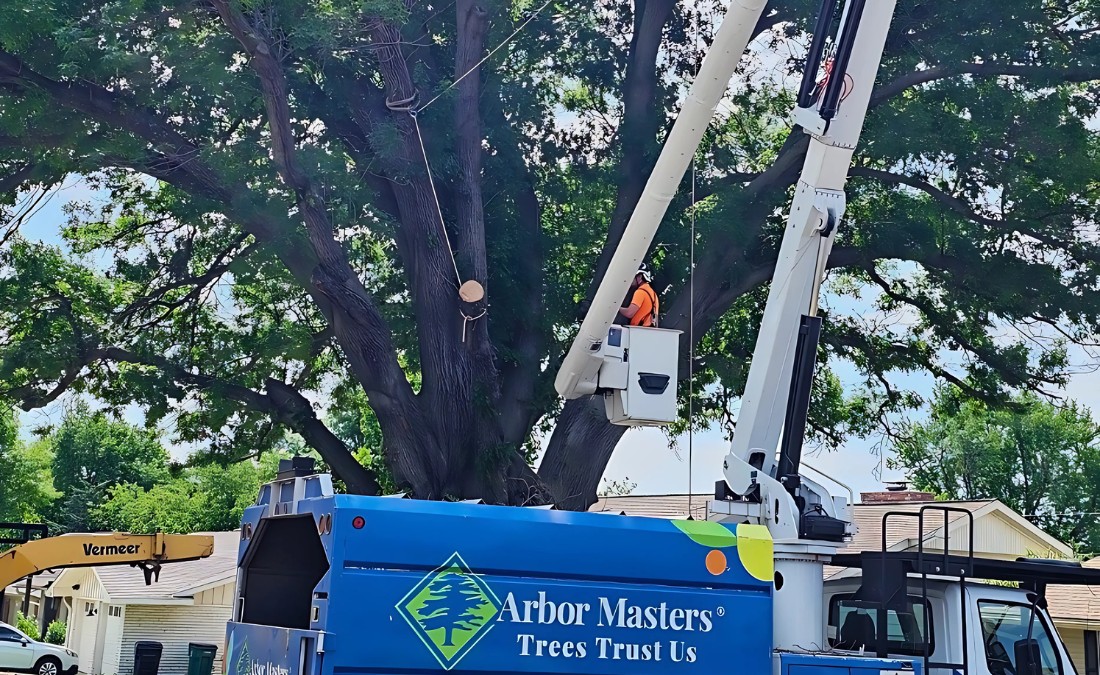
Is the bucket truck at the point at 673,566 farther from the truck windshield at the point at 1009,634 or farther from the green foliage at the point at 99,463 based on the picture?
the green foliage at the point at 99,463

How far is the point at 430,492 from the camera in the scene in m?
14.4

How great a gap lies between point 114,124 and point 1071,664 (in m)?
11.5

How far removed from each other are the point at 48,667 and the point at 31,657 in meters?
0.48

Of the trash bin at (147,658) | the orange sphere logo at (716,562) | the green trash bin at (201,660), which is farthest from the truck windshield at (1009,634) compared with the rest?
the trash bin at (147,658)

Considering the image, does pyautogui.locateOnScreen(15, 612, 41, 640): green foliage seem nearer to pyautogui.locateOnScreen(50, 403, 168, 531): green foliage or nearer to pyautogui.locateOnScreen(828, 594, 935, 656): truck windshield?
pyautogui.locateOnScreen(50, 403, 168, 531): green foliage

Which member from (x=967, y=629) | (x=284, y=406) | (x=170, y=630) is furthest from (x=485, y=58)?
(x=170, y=630)

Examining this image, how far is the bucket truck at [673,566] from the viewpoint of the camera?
6.37 metres

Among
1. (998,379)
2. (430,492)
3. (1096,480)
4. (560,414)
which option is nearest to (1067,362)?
(998,379)

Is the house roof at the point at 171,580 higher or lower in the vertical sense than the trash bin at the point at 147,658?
higher

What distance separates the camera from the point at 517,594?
6566mm

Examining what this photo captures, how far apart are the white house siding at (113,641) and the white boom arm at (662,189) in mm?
24873

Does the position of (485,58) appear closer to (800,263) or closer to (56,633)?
(800,263)

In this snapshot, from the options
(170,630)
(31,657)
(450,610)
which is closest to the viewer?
(450,610)

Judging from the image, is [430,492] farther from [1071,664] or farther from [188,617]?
[188,617]
